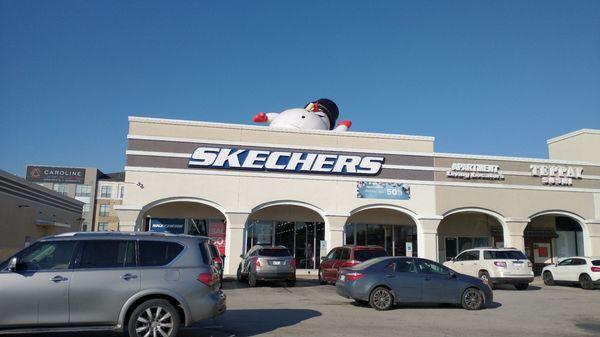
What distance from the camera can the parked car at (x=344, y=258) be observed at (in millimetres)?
18609

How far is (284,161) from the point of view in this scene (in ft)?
83.3

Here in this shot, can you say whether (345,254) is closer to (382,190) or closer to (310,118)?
(382,190)

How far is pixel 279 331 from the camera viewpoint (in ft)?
32.1

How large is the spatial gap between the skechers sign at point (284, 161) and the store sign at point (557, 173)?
29.3 feet

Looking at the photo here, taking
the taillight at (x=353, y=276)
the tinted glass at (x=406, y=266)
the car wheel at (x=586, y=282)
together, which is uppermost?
the tinted glass at (x=406, y=266)

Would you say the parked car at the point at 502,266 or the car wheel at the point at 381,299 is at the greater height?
the parked car at the point at 502,266

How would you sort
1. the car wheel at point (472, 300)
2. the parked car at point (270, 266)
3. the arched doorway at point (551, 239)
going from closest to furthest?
the car wheel at point (472, 300) < the parked car at point (270, 266) < the arched doorway at point (551, 239)

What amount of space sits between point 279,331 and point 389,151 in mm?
18039

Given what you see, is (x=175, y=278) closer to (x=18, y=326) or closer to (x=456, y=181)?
(x=18, y=326)

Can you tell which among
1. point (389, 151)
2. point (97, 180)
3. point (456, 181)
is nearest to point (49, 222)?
point (389, 151)

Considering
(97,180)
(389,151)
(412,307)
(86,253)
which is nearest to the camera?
(86,253)

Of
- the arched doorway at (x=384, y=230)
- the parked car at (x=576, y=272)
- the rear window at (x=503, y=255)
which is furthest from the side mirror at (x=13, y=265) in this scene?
the arched doorway at (x=384, y=230)

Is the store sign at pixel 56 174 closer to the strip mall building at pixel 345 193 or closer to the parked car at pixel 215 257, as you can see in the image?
the strip mall building at pixel 345 193

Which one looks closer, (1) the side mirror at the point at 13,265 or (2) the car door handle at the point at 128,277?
(1) the side mirror at the point at 13,265
